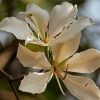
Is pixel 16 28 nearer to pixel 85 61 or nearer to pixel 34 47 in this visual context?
pixel 34 47

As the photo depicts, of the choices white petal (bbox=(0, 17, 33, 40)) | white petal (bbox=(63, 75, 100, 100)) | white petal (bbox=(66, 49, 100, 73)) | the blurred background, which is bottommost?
the blurred background

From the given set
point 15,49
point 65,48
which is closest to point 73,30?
point 65,48

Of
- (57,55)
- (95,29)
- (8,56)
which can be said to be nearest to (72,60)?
(57,55)

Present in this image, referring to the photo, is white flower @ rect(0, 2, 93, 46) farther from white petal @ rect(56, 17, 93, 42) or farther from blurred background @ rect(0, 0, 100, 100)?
blurred background @ rect(0, 0, 100, 100)

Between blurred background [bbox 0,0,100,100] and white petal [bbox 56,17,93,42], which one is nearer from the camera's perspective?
white petal [bbox 56,17,93,42]

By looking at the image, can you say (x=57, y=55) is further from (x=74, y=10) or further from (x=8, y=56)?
(x=8, y=56)

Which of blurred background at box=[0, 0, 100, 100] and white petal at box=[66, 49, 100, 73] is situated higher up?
white petal at box=[66, 49, 100, 73]

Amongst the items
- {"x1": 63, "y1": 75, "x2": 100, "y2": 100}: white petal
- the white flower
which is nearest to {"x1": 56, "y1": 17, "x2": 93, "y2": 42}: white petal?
the white flower
